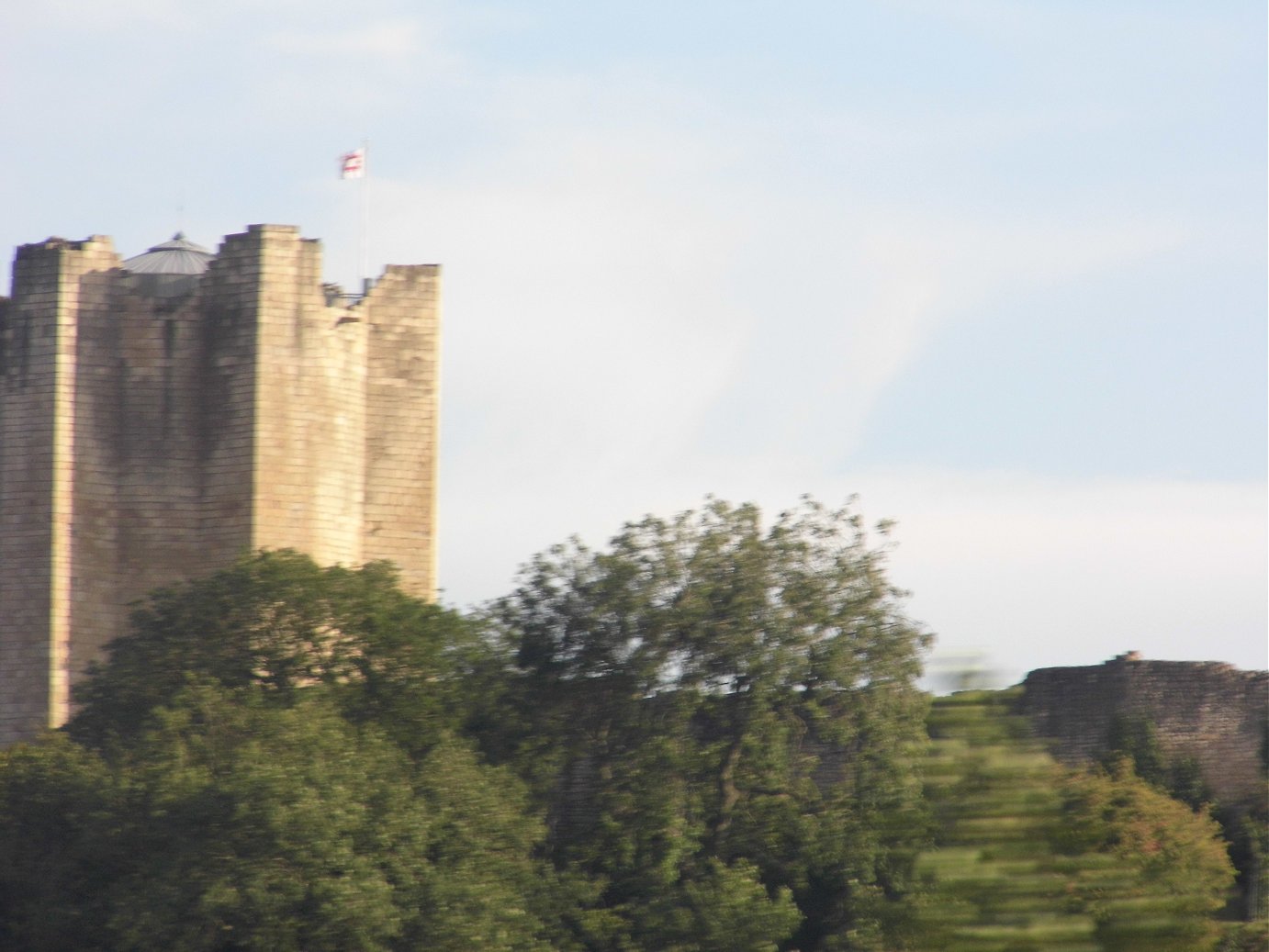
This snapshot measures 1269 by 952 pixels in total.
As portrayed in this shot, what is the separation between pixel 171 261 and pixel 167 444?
3688 millimetres

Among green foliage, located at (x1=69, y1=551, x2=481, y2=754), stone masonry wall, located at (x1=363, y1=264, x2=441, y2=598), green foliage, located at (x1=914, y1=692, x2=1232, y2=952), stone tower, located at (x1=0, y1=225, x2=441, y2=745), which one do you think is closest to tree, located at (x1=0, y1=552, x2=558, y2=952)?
green foliage, located at (x1=69, y1=551, x2=481, y2=754)

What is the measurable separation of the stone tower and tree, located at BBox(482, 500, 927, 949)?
342 cm

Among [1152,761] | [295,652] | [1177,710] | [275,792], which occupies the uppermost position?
[295,652]

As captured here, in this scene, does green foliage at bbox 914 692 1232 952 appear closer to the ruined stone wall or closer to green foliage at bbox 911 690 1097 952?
green foliage at bbox 911 690 1097 952

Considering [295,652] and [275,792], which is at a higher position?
[295,652]

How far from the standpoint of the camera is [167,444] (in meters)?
28.8

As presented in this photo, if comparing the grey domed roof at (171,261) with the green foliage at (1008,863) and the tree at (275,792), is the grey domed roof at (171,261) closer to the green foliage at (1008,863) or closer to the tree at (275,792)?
the tree at (275,792)

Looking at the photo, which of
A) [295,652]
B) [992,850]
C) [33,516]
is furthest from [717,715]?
[992,850]

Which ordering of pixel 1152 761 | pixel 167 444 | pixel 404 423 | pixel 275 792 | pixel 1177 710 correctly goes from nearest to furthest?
1. pixel 275 792
2. pixel 167 444
3. pixel 404 423
4. pixel 1152 761
5. pixel 1177 710

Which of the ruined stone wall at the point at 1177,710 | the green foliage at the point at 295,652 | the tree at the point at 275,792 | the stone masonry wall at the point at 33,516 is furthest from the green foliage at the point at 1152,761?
the stone masonry wall at the point at 33,516

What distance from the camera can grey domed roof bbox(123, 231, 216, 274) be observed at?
31.2 meters

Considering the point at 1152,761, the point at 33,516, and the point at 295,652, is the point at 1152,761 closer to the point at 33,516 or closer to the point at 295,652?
the point at 295,652

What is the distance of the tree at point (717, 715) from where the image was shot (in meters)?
24.4

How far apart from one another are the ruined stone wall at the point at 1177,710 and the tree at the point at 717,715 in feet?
20.0
